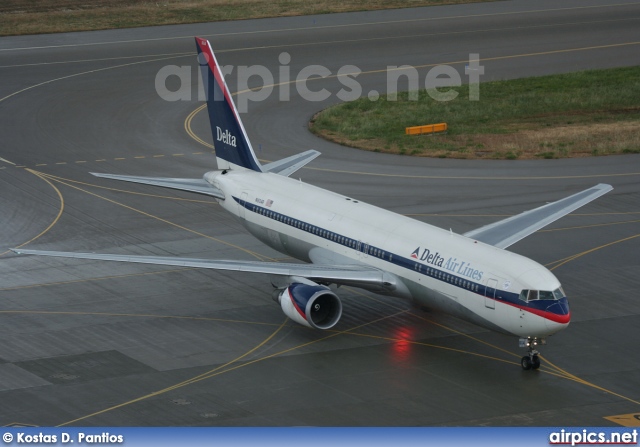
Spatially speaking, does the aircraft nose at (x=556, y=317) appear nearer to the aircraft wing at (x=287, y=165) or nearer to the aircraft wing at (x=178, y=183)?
the aircraft wing at (x=287, y=165)

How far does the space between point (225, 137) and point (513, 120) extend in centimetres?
3629

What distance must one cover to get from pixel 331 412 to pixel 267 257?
19.1 metres

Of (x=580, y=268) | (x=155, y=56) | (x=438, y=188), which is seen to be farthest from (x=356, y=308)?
(x=155, y=56)

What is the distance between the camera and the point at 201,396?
4119 cm

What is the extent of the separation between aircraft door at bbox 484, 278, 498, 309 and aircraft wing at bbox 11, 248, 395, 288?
5.13 m

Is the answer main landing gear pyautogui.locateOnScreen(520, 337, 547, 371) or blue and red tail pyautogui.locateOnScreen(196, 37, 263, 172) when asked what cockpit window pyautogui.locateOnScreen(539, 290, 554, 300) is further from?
blue and red tail pyautogui.locateOnScreen(196, 37, 263, 172)

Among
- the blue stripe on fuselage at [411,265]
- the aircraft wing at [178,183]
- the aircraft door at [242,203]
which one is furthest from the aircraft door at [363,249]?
the aircraft wing at [178,183]

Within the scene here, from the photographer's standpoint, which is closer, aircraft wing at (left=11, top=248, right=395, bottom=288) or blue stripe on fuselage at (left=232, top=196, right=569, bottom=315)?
blue stripe on fuselage at (left=232, top=196, right=569, bottom=315)

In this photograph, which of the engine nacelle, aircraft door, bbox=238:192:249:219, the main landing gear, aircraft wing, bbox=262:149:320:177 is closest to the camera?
the main landing gear

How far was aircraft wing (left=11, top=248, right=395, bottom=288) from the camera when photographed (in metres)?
47.0

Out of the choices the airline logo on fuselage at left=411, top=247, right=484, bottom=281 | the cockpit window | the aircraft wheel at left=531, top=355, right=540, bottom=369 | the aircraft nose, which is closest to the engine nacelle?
the airline logo on fuselage at left=411, top=247, right=484, bottom=281

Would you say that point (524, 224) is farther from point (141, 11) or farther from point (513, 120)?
point (141, 11)

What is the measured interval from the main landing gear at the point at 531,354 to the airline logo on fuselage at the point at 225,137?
19.9 meters

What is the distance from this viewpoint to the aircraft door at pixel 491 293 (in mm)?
42938
